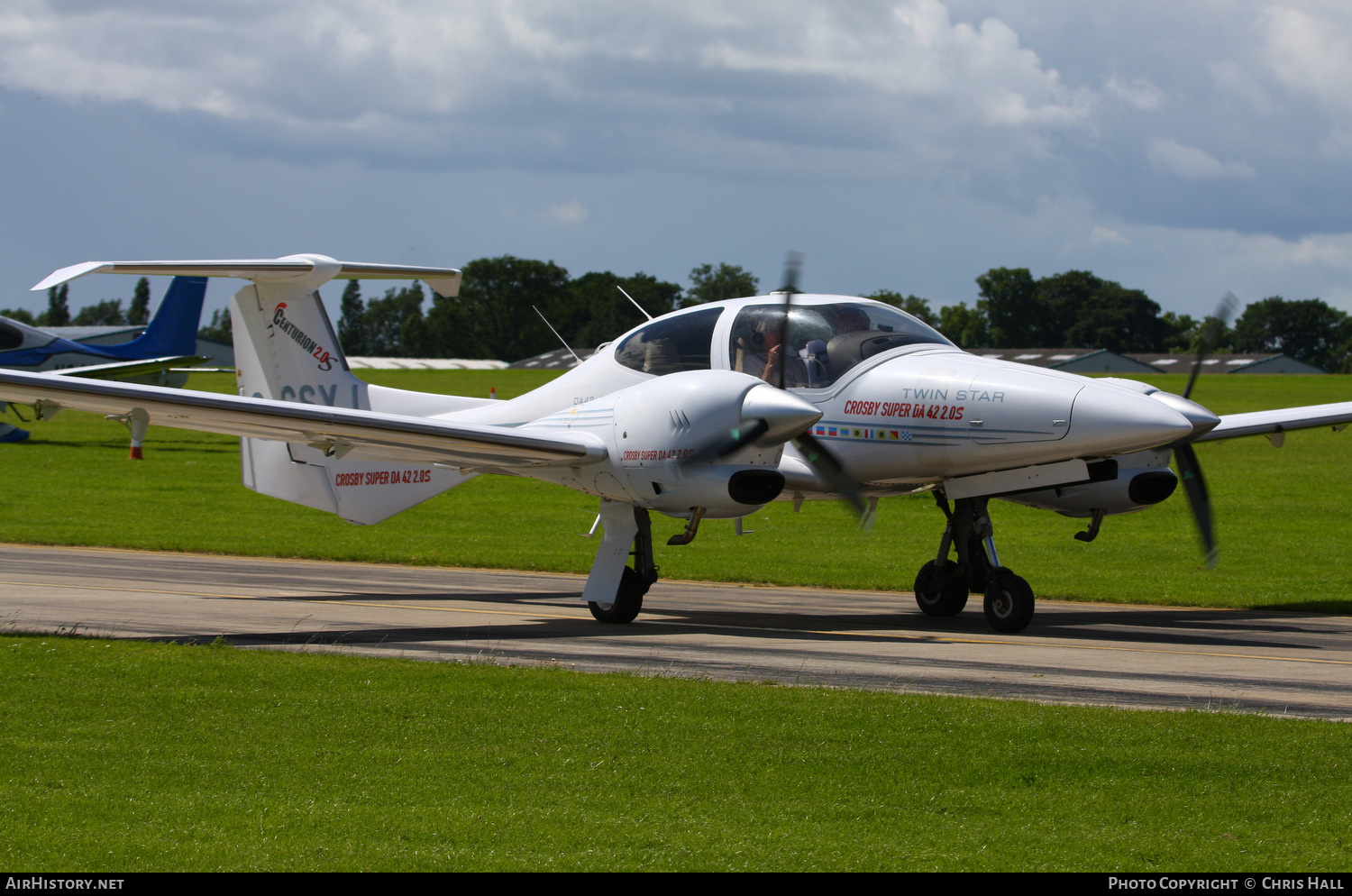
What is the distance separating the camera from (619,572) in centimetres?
1364

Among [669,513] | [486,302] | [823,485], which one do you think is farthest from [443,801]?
[486,302]

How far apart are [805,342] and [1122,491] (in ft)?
13.0

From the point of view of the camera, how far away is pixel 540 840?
586 centimetres

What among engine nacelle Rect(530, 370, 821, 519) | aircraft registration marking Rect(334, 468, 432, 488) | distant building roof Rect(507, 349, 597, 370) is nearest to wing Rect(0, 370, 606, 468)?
engine nacelle Rect(530, 370, 821, 519)

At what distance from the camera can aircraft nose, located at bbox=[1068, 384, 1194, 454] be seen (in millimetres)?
11602

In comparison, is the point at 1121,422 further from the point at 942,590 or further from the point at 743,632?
the point at 743,632

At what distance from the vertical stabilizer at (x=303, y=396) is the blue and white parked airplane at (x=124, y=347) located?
29.1 meters

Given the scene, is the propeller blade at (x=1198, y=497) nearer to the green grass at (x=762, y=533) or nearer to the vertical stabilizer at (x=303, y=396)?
the green grass at (x=762, y=533)

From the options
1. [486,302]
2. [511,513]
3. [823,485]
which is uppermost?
[486,302]

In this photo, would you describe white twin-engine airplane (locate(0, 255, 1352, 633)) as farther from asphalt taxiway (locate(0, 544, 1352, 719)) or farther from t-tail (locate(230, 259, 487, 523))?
asphalt taxiway (locate(0, 544, 1352, 719))

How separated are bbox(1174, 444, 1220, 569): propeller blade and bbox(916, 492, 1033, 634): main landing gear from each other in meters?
1.94
